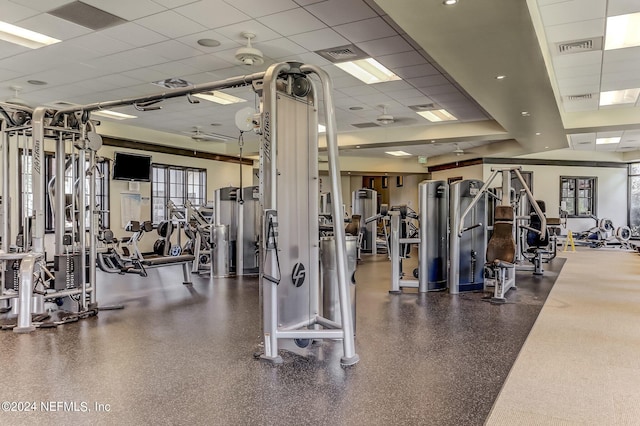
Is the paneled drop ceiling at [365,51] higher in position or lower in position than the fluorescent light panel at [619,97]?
lower

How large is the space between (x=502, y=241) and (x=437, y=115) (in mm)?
4590

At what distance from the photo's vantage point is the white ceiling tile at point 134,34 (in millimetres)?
5121

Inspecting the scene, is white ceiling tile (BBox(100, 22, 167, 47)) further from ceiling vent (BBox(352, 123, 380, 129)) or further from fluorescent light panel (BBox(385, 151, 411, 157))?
fluorescent light panel (BBox(385, 151, 411, 157))

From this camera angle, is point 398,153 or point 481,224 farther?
point 398,153

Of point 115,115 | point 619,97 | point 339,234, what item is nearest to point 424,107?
point 619,97

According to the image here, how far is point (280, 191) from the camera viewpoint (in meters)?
3.51

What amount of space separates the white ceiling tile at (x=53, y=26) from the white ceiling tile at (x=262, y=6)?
1.90m

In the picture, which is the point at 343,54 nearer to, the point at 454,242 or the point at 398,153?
the point at 454,242

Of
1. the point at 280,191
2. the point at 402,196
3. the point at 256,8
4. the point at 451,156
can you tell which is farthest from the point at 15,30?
the point at 402,196

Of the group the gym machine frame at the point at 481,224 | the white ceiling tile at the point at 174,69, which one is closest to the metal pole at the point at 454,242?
the gym machine frame at the point at 481,224

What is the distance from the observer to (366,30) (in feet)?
16.8

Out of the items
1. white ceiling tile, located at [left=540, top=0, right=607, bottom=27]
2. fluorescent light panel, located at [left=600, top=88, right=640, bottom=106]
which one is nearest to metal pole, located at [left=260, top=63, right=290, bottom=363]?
white ceiling tile, located at [left=540, top=0, right=607, bottom=27]

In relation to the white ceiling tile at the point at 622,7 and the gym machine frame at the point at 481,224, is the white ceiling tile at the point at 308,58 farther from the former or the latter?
the white ceiling tile at the point at 622,7

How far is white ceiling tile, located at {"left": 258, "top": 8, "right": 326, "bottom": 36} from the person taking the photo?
188 inches
